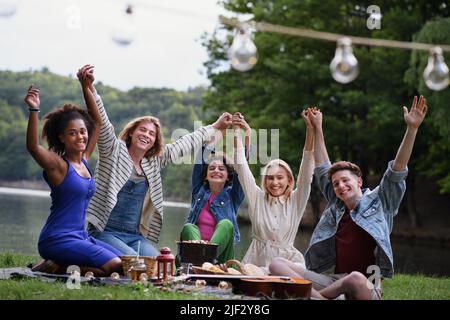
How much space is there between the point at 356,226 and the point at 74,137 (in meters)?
2.17

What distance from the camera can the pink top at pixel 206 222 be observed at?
661 centimetres

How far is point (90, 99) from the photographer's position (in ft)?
19.1

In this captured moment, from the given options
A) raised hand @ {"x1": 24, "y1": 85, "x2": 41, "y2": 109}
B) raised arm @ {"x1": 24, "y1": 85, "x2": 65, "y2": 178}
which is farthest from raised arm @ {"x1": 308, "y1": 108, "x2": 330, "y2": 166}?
raised hand @ {"x1": 24, "y1": 85, "x2": 41, "y2": 109}

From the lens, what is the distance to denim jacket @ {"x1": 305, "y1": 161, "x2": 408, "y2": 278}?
5.15 metres

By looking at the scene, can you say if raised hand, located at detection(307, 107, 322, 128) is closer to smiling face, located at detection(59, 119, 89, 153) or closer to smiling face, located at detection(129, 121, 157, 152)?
smiling face, located at detection(129, 121, 157, 152)

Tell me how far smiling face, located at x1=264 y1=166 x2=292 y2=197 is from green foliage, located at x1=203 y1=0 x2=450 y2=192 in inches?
621

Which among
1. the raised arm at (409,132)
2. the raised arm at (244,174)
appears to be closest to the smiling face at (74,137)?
the raised arm at (244,174)

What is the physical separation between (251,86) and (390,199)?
22.5 meters

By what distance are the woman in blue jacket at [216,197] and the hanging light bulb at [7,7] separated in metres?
2.09

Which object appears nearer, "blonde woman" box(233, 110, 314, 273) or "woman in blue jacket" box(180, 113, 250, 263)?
"blonde woman" box(233, 110, 314, 273)

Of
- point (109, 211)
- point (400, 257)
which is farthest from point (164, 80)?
point (109, 211)

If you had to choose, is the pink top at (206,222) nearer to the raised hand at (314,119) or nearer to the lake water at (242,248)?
the raised hand at (314,119)

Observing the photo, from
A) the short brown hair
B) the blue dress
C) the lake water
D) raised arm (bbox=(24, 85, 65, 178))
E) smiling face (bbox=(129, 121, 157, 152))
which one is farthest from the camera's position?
the lake water

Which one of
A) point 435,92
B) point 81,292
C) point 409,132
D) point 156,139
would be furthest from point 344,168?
point 435,92
